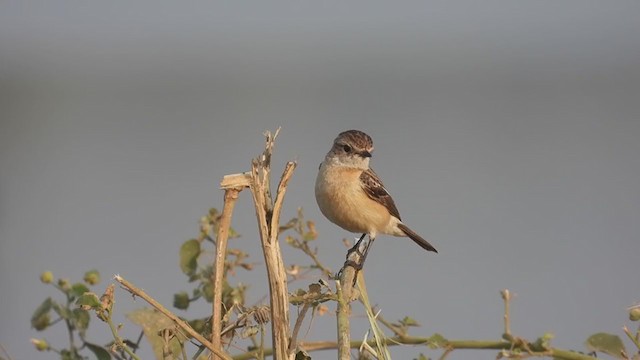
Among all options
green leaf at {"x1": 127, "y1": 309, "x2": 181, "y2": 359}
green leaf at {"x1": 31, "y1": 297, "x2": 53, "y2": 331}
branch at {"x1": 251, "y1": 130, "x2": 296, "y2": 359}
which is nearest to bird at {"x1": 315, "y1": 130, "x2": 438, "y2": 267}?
green leaf at {"x1": 31, "y1": 297, "x2": 53, "y2": 331}

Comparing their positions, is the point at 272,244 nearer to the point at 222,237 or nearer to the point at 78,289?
the point at 222,237

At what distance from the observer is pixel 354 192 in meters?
5.59

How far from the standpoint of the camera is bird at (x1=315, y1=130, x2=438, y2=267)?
5504 millimetres

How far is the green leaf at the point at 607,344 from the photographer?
3.01 meters

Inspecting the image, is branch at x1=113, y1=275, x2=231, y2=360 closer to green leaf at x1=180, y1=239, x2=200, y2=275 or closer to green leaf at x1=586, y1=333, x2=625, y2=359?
green leaf at x1=180, y1=239, x2=200, y2=275

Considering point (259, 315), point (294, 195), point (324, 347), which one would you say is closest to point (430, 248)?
point (324, 347)

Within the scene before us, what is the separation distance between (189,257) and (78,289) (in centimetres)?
51

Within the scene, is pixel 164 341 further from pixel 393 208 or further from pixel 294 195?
pixel 294 195

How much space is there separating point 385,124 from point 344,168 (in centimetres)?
1593

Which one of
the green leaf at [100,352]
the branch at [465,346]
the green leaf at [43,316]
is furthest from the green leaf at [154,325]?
the green leaf at [43,316]

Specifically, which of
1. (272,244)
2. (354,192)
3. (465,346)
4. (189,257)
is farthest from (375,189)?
(272,244)

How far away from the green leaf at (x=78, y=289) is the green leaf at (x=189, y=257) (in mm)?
475

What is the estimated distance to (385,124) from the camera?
70.8 ft

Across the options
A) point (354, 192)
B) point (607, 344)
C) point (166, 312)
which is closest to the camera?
point (166, 312)
